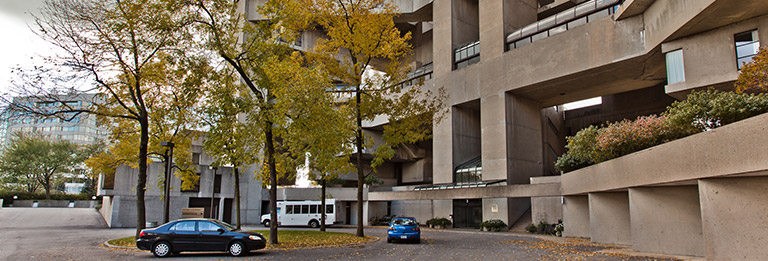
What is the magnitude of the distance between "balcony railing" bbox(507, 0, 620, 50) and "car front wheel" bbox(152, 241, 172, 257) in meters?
25.4

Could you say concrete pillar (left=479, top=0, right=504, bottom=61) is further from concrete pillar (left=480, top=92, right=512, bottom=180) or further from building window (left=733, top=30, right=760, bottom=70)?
building window (left=733, top=30, right=760, bottom=70)

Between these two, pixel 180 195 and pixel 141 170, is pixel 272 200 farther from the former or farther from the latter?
pixel 180 195

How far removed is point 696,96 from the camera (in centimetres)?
1259

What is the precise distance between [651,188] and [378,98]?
461 inches

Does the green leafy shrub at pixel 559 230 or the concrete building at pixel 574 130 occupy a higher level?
the concrete building at pixel 574 130

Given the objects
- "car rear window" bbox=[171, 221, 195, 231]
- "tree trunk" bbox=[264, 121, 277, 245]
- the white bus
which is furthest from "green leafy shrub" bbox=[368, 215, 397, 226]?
"car rear window" bbox=[171, 221, 195, 231]

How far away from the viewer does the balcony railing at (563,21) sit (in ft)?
87.5

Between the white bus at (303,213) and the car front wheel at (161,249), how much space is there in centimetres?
2158

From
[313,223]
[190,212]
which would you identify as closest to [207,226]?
[190,212]

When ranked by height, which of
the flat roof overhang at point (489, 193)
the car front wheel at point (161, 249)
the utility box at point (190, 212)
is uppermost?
the flat roof overhang at point (489, 193)

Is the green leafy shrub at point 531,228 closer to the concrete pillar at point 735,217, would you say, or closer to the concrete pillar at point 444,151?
the concrete pillar at point 444,151

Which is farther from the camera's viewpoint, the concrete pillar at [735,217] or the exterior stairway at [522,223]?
the exterior stairway at [522,223]

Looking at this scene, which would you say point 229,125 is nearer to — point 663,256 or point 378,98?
point 378,98

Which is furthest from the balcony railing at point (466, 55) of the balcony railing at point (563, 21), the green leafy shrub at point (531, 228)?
the green leafy shrub at point (531, 228)
